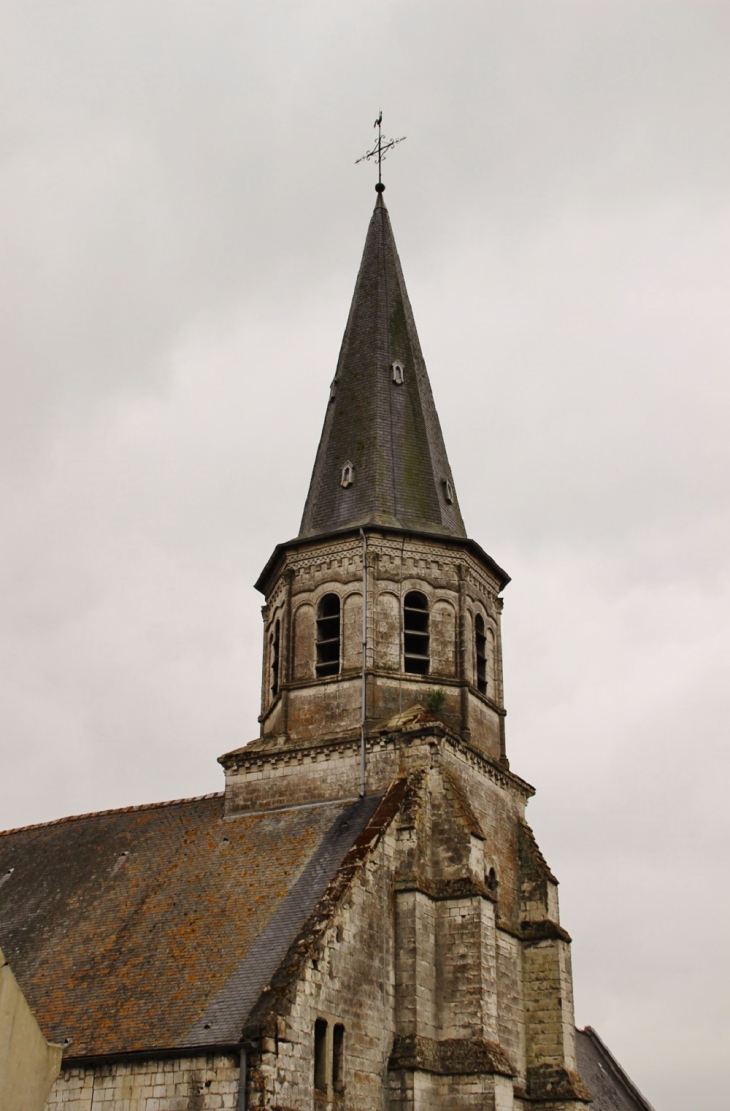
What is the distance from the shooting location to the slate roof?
34.4 meters

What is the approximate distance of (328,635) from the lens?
89.1 feet

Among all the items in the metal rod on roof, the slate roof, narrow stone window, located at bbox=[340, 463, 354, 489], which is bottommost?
the slate roof

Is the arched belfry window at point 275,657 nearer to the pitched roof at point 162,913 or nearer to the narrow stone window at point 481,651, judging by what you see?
the pitched roof at point 162,913

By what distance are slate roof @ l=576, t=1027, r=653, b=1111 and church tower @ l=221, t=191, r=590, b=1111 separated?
11.6m

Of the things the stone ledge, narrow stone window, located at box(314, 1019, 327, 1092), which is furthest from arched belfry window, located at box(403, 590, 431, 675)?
narrow stone window, located at box(314, 1019, 327, 1092)

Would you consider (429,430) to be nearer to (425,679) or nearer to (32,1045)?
(425,679)

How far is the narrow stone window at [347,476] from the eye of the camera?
28.8 m

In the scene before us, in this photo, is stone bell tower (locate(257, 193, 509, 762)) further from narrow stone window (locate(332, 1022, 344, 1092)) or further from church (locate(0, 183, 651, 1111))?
narrow stone window (locate(332, 1022, 344, 1092))

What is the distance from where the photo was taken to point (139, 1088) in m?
19.1

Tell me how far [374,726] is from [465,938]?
485cm

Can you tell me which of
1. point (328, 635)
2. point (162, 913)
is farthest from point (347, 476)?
point (162, 913)

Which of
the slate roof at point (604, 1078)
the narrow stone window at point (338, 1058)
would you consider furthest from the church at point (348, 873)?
the slate roof at point (604, 1078)

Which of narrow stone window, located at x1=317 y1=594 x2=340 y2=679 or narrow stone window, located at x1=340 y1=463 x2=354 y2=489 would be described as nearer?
narrow stone window, located at x1=317 y1=594 x2=340 y2=679

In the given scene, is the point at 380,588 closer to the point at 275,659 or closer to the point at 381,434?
the point at 275,659
